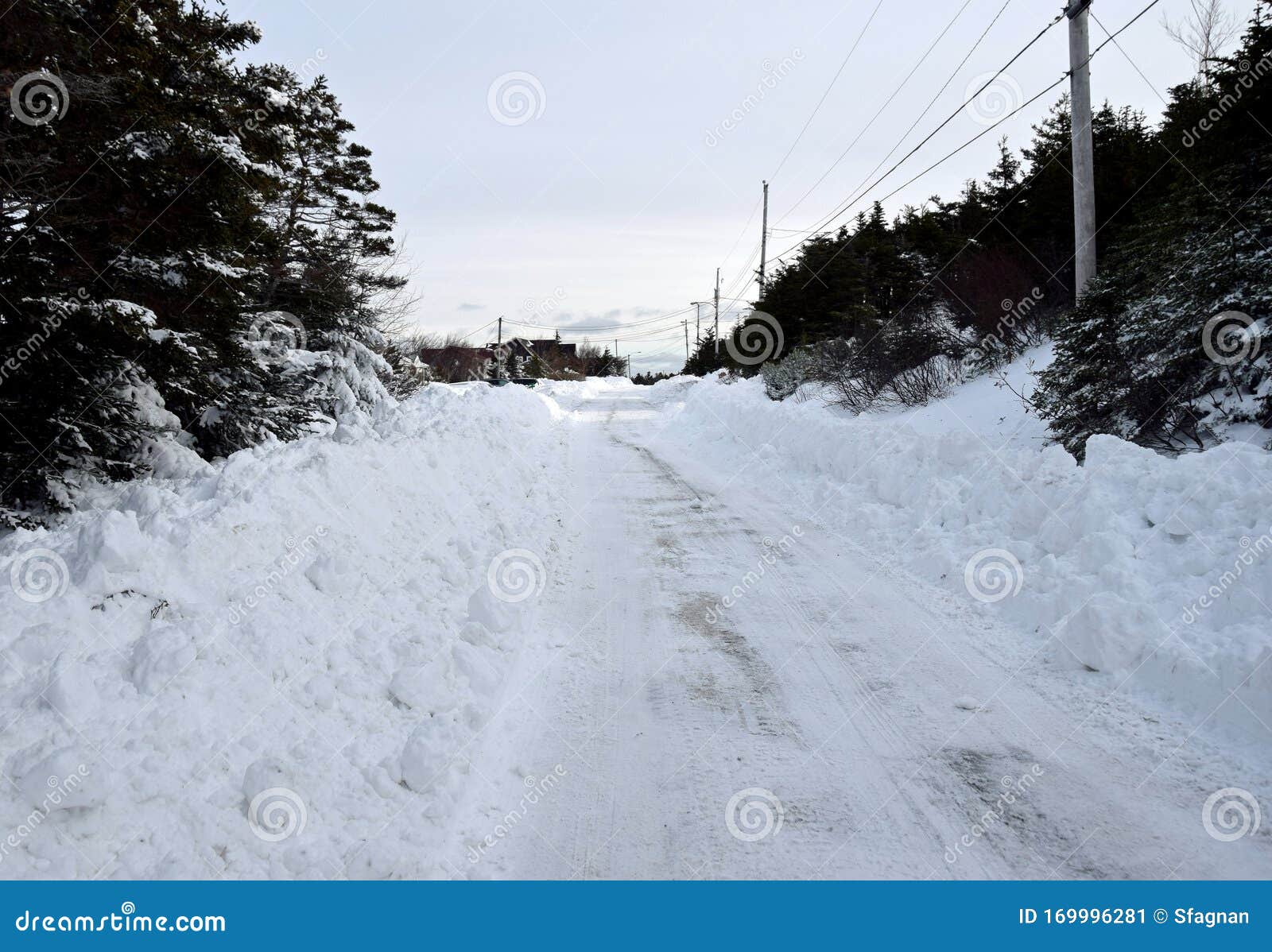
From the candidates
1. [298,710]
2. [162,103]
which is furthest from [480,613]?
[162,103]

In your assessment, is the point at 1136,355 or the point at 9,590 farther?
the point at 1136,355

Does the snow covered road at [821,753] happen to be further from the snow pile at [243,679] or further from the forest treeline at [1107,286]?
the forest treeline at [1107,286]

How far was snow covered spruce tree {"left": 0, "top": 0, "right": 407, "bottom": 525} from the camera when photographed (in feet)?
19.2

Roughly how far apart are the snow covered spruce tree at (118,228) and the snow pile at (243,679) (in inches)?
36.0

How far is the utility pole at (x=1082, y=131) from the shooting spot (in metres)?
9.21

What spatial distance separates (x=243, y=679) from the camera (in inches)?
147

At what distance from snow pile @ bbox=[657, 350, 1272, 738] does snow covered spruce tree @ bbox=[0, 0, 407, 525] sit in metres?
7.39

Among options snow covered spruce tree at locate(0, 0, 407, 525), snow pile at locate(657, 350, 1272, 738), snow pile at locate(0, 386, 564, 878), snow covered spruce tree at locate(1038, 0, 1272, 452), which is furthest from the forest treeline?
snow covered spruce tree at locate(0, 0, 407, 525)

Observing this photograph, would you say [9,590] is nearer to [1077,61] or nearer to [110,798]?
[110,798]

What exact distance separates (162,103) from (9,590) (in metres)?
5.37

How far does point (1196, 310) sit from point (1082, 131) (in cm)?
367

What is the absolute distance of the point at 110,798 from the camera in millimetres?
2918

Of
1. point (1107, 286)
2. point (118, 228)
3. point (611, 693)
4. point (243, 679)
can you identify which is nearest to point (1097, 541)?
point (611, 693)
